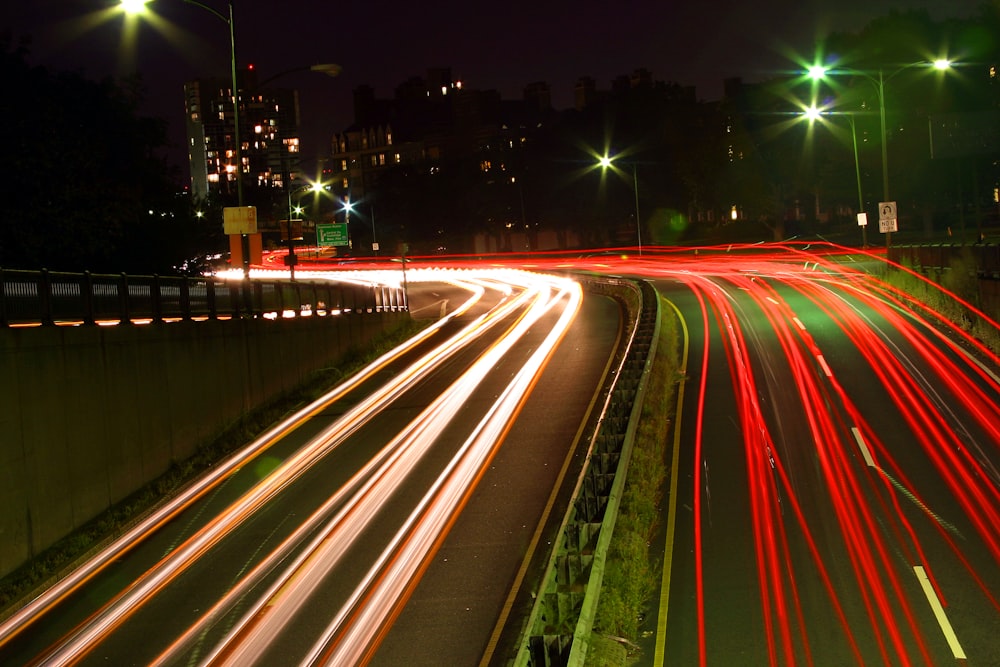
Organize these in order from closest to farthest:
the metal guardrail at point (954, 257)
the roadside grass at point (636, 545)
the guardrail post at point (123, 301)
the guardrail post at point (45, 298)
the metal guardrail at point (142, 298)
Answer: the roadside grass at point (636, 545), the metal guardrail at point (142, 298), the guardrail post at point (45, 298), the guardrail post at point (123, 301), the metal guardrail at point (954, 257)

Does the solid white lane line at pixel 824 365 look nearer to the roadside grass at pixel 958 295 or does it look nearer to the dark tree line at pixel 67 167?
the roadside grass at pixel 958 295

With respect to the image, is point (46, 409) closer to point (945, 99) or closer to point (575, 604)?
point (575, 604)

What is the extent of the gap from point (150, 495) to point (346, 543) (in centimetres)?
514

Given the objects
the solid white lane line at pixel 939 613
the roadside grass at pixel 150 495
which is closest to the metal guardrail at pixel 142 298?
the roadside grass at pixel 150 495

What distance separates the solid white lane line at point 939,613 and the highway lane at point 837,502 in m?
0.02

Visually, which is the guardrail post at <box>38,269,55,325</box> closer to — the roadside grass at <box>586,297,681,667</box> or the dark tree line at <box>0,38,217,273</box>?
the roadside grass at <box>586,297,681,667</box>

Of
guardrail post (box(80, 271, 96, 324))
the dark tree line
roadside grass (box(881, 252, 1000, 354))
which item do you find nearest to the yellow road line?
roadside grass (box(881, 252, 1000, 354))

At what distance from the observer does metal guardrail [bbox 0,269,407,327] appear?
54.7 ft

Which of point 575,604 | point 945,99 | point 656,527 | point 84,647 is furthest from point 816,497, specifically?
point 945,99

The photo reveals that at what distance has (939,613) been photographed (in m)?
13.0

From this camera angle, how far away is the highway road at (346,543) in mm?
12766

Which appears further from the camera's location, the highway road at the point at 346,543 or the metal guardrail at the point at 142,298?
the metal guardrail at the point at 142,298

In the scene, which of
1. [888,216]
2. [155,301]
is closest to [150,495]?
[155,301]

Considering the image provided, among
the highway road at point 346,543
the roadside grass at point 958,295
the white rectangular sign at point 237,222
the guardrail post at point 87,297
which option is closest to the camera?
the highway road at point 346,543
